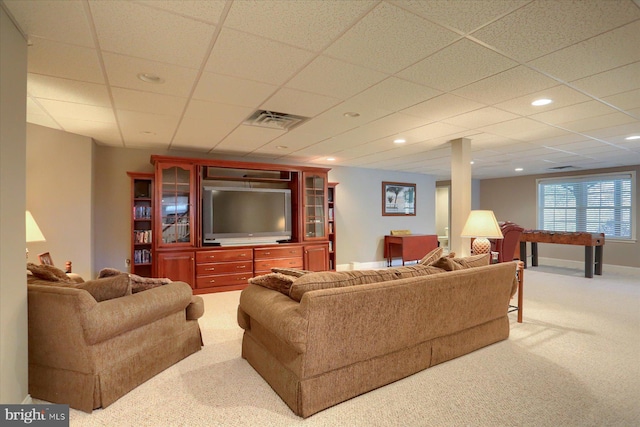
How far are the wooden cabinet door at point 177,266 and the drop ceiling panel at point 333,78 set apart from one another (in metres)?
3.31

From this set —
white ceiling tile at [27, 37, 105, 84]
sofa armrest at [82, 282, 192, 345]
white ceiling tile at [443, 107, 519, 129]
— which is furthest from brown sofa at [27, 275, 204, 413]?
white ceiling tile at [443, 107, 519, 129]

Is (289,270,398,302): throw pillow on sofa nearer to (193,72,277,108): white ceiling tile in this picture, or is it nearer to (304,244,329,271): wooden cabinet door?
(193,72,277,108): white ceiling tile

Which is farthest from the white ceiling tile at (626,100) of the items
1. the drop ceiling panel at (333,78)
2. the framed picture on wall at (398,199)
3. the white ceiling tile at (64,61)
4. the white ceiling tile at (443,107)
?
the framed picture on wall at (398,199)

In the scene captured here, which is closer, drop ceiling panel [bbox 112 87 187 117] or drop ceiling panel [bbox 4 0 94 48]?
drop ceiling panel [bbox 4 0 94 48]

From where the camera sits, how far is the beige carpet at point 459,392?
185 centimetres

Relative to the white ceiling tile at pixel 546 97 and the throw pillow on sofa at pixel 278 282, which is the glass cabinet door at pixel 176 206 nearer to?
the throw pillow on sofa at pixel 278 282

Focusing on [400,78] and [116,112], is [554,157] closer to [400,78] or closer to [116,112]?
[400,78]

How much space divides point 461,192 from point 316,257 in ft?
9.11

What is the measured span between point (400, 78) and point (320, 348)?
2.04 m

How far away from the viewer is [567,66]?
7.36 feet

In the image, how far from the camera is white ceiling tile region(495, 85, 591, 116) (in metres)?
2.70

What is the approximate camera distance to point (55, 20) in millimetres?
1707

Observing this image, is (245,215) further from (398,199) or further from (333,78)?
(398,199)

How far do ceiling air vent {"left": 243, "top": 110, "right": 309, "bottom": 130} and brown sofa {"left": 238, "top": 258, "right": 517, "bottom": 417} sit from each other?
1883 mm
